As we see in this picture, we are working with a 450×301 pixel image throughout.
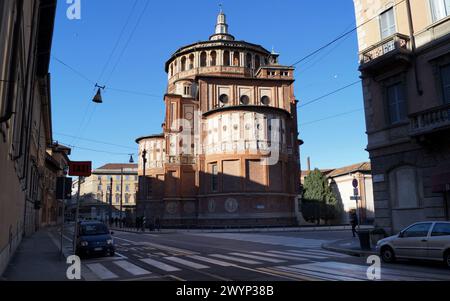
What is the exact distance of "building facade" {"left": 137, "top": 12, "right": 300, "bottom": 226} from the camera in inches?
1984

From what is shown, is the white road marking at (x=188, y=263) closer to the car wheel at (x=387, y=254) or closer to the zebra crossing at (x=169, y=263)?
the zebra crossing at (x=169, y=263)

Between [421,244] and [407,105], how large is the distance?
854cm

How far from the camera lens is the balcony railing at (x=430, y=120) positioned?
16609mm

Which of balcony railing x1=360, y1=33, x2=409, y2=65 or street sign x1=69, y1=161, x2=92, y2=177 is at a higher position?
balcony railing x1=360, y1=33, x2=409, y2=65

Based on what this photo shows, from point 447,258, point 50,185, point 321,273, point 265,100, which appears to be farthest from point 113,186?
point 447,258

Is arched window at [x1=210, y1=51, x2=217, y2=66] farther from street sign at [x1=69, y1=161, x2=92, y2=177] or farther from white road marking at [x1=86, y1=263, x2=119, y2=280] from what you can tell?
white road marking at [x1=86, y1=263, x2=119, y2=280]

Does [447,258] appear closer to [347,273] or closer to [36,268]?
[347,273]

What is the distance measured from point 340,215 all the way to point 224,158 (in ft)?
86.0

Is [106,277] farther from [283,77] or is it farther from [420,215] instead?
[283,77]

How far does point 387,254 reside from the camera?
14539 mm

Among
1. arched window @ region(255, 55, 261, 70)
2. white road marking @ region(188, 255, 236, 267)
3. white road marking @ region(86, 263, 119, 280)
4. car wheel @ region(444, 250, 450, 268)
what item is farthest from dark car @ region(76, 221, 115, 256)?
arched window @ region(255, 55, 261, 70)

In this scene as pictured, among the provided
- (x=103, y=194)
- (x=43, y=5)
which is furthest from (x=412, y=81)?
(x=103, y=194)

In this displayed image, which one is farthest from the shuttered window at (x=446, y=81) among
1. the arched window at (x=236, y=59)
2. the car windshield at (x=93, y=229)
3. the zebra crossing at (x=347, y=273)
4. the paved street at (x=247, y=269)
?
the arched window at (x=236, y=59)

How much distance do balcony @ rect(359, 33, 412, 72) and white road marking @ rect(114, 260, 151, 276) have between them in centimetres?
1524
